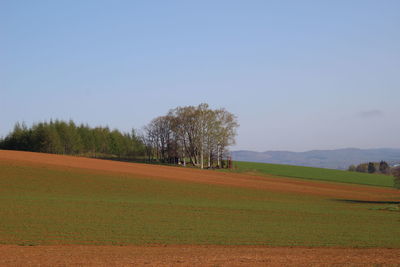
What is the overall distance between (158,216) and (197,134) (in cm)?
7188

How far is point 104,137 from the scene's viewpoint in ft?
408

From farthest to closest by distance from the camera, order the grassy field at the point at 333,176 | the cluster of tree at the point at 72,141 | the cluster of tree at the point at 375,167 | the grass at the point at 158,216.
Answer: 1. the cluster of tree at the point at 375,167
2. the cluster of tree at the point at 72,141
3. the grassy field at the point at 333,176
4. the grass at the point at 158,216

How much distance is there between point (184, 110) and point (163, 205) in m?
69.7

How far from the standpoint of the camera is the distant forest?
337ft

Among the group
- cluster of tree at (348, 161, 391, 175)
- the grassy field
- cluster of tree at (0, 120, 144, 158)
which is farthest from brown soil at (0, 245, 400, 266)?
cluster of tree at (348, 161, 391, 175)

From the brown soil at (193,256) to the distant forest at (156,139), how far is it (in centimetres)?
8077

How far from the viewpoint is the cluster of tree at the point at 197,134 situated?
102 meters

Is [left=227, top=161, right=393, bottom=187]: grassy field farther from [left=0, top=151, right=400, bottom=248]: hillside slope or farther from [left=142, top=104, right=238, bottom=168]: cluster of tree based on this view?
[left=0, top=151, right=400, bottom=248]: hillside slope

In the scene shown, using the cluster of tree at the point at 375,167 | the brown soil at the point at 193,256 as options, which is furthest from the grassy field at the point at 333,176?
the brown soil at the point at 193,256

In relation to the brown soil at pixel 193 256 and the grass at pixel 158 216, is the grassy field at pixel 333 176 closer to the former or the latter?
the grass at pixel 158 216

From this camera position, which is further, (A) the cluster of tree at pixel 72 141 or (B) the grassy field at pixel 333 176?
(A) the cluster of tree at pixel 72 141

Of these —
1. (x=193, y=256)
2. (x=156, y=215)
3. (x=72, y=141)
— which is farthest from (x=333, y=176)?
(x=193, y=256)

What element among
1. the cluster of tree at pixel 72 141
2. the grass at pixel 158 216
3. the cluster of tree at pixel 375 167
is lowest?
the grass at pixel 158 216

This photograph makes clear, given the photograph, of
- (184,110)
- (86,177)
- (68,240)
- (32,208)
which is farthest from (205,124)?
(68,240)
